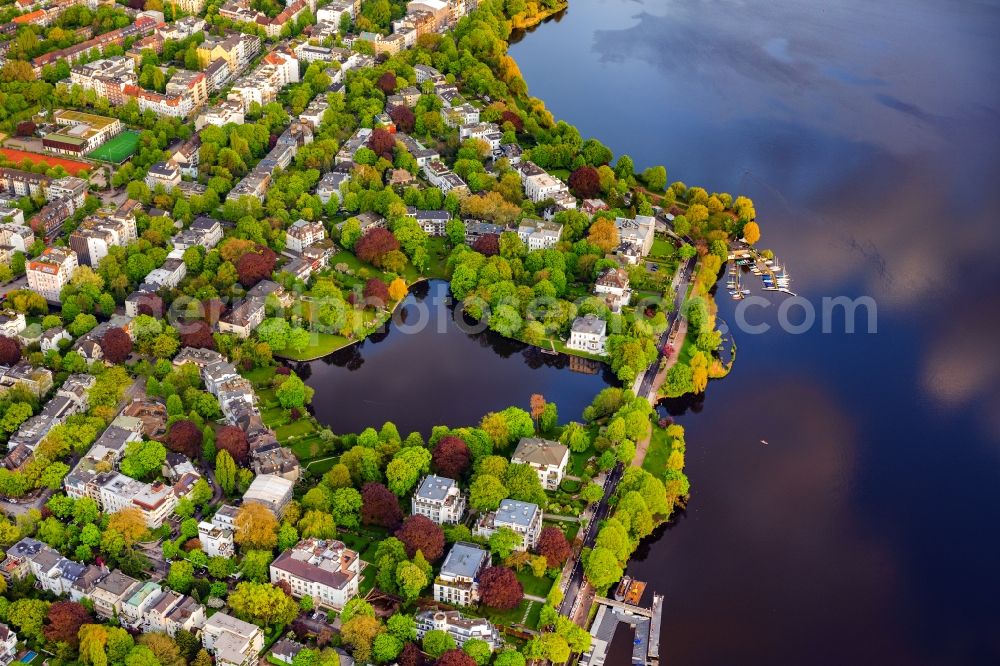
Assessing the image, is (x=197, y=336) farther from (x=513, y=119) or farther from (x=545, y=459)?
(x=513, y=119)

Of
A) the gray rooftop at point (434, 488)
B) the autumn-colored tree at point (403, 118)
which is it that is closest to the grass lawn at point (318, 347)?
the gray rooftop at point (434, 488)

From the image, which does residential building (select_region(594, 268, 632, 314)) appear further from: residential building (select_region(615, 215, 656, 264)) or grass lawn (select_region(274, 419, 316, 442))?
grass lawn (select_region(274, 419, 316, 442))

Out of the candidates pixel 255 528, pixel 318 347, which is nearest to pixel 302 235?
pixel 318 347

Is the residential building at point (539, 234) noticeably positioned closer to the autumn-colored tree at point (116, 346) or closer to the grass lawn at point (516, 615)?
the autumn-colored tree at point (116, 346)

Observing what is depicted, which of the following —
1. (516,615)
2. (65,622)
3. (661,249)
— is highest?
(65,622)

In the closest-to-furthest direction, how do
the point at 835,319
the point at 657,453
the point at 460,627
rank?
the point at 460,627 < the point at 657,453 < the point at 835,319


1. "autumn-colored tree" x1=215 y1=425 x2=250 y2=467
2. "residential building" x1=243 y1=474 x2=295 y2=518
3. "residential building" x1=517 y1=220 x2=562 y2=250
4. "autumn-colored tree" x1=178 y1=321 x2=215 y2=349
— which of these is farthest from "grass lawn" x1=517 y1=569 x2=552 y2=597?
"residential building" x1=517 y1=220 x2=562 y2=250

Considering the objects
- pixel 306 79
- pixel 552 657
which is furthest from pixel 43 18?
pixel 552 657
